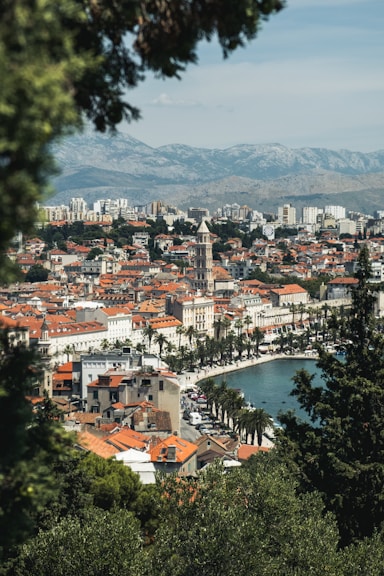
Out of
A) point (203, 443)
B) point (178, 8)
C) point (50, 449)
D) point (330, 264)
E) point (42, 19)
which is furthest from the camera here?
point (330, 264)

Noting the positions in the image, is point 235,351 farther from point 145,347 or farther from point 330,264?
point 330,264

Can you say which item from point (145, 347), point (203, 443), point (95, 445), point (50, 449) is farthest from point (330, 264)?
point (50, 449)

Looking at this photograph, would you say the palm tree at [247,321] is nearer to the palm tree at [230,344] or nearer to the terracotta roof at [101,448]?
the palm tree at [230,344]

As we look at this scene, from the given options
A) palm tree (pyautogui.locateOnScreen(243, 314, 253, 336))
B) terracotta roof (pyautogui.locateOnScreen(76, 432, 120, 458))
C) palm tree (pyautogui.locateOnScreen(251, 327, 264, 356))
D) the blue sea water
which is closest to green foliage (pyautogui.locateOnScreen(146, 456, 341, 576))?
terracotta roof (pyautogui.locateOnScreen(76, 432, 120, 458))

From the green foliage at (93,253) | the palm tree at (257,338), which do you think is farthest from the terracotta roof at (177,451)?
the green foliage at (93,253)

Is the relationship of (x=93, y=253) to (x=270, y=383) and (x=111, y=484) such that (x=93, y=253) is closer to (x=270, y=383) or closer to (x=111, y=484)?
(x=270, y=383)

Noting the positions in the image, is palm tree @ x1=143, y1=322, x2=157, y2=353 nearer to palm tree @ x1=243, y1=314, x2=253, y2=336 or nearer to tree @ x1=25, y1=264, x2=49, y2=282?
palm tree @ x1=243, y1=314, x2=253, y2=336
